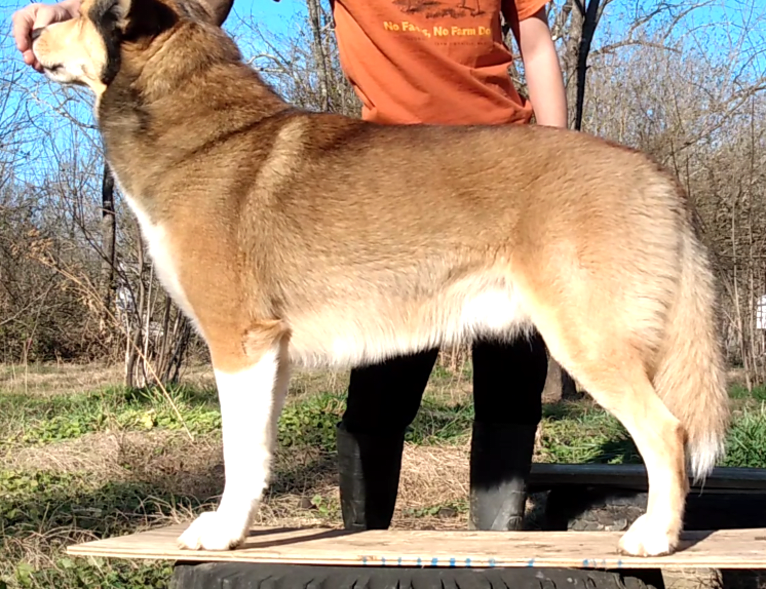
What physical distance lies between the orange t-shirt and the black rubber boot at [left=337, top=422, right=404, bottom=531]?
1.34 meters

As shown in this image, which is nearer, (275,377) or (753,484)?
(275,377)

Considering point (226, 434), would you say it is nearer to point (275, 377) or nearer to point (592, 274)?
point (275, 377)

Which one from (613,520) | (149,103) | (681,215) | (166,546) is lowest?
(613,520)

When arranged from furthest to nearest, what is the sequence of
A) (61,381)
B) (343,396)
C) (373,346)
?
(61,381) → (343,396) → (373,346)

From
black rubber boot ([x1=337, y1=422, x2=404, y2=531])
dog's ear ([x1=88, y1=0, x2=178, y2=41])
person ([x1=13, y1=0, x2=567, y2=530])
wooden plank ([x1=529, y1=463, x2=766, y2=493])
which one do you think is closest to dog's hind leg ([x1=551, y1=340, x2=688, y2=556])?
person ([x1=13, y1=0, x2=567, y2=530])

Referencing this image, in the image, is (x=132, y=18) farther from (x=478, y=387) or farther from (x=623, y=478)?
(x=623, y=478)

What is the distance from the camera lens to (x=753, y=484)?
4.01m

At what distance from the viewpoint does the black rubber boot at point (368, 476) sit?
3.46 meters

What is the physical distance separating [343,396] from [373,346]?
4.74m

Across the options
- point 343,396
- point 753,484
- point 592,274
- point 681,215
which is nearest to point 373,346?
point 592,274

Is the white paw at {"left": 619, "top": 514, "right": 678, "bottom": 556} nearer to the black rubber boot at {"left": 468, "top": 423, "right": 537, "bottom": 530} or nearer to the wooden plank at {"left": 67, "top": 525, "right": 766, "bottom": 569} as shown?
the wooden plank at {"left": 67, "top": 525, "right": 766, "bottom": 569}

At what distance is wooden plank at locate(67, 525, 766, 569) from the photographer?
2.34 metres

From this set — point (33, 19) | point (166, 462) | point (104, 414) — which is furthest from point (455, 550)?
point (104, 414)

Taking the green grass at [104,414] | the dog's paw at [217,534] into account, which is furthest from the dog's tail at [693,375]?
the green grass at [104,414]
